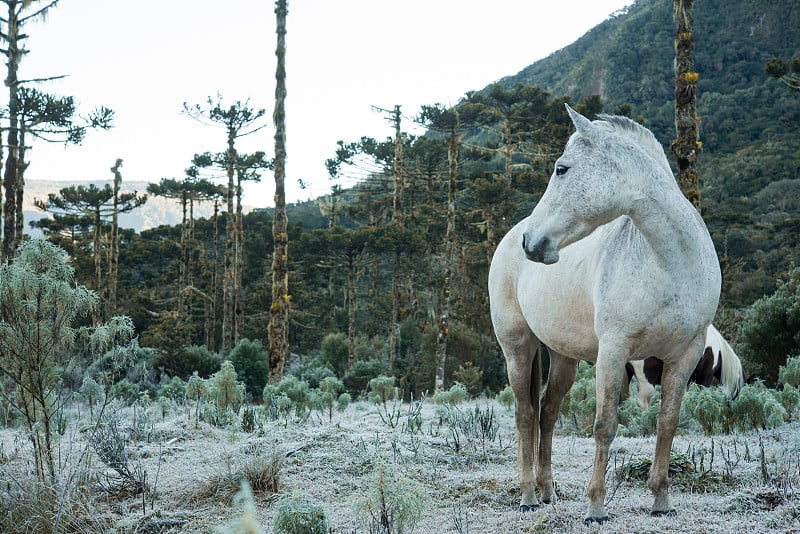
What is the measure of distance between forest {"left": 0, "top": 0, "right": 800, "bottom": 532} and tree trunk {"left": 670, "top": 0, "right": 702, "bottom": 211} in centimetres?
238

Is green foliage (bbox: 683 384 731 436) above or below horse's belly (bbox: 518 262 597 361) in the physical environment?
below

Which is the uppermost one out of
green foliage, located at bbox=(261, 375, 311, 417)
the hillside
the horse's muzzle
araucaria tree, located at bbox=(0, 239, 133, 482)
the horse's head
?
the hillside

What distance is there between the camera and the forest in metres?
4.99

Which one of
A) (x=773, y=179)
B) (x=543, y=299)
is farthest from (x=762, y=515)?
(x=773, y=179)

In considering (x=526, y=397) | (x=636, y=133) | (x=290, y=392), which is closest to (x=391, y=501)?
Answer: (x=526, y=397)

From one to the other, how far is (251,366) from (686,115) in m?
13.1

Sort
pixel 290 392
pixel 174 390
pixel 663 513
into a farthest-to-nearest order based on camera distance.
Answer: pixel 174 390
pixel 290 392
pixel 663 513

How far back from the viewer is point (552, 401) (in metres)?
4.24

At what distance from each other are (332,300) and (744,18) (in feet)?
176

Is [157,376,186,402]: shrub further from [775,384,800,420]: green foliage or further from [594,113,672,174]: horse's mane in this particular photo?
[594,113,672,174]: horse's mane

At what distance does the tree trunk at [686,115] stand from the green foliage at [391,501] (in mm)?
5970

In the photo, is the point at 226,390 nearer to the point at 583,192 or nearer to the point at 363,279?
the point at 583,192

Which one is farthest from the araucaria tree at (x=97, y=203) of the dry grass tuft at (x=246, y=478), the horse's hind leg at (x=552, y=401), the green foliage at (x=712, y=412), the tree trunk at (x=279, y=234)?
the horse's hind leg at (x=552, y=401)

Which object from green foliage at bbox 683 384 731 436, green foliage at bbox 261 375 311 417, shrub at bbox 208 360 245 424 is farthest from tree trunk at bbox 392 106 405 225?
green foliage at bbox 683 384 731 436
